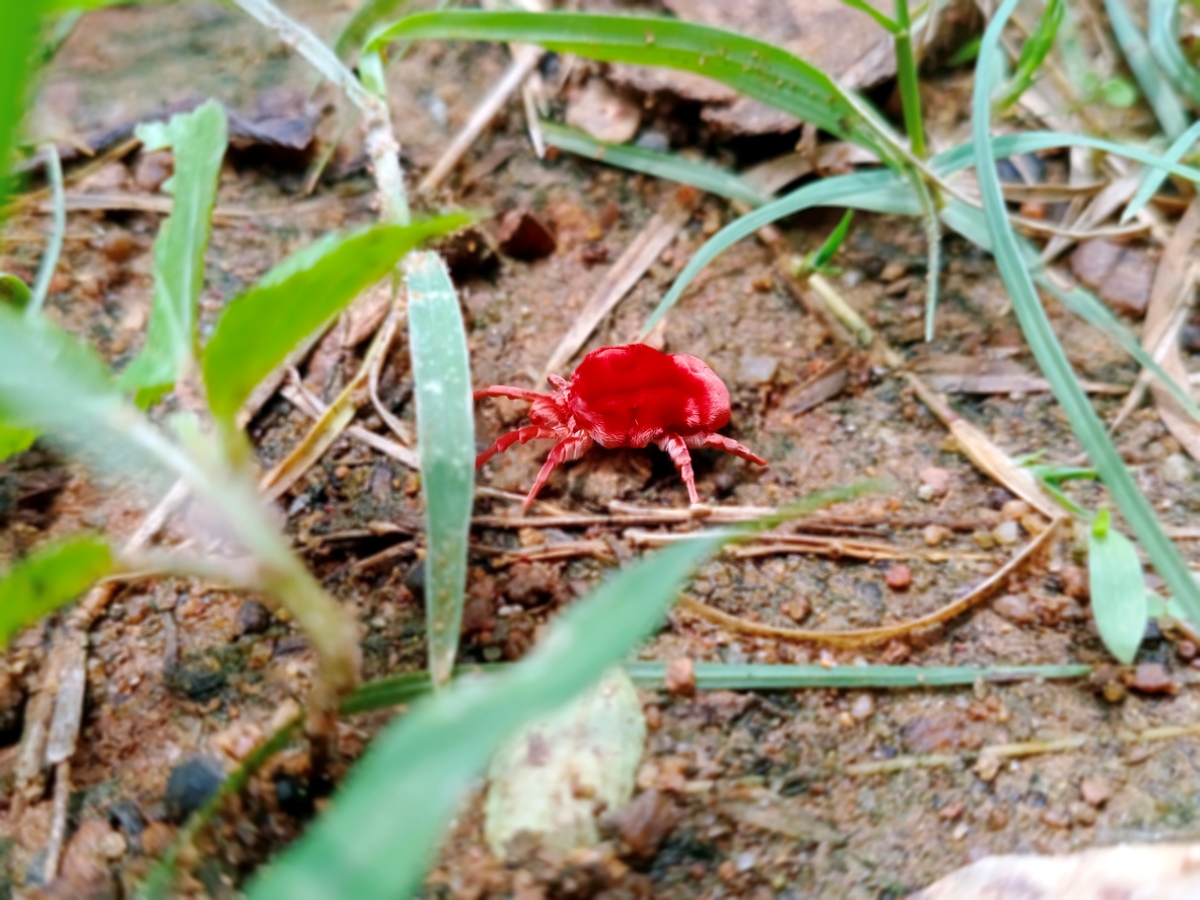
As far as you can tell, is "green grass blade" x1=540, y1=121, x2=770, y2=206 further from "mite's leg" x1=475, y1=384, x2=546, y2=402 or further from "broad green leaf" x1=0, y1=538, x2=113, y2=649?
"broad green leaf" x1=0, y1=538, x2=113, y2=649

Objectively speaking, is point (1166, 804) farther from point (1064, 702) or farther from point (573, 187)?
point (573, 187)

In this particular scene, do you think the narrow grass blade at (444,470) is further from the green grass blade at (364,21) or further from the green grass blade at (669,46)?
the green grass blade at (364,21)

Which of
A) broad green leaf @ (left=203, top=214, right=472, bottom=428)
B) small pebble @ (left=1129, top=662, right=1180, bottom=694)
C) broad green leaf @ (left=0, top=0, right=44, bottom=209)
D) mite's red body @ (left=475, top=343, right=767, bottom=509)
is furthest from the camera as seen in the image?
mite's red body @ (left=475, top=343, right=767, bottom=509)

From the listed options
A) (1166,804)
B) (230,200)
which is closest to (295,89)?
(230,200)

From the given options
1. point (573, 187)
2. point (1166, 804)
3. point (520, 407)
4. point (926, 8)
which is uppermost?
point (926, 8)

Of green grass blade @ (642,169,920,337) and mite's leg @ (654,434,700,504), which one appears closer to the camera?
mite's leg @ (654,434,700,504)

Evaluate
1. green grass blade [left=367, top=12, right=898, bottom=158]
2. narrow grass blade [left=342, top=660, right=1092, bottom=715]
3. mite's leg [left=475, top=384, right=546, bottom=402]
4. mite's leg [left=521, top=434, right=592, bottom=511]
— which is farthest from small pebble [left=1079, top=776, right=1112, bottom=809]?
green grass blade [left=367, top=12, right=898, bottom=158]

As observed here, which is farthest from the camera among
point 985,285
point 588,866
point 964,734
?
point 985,285
